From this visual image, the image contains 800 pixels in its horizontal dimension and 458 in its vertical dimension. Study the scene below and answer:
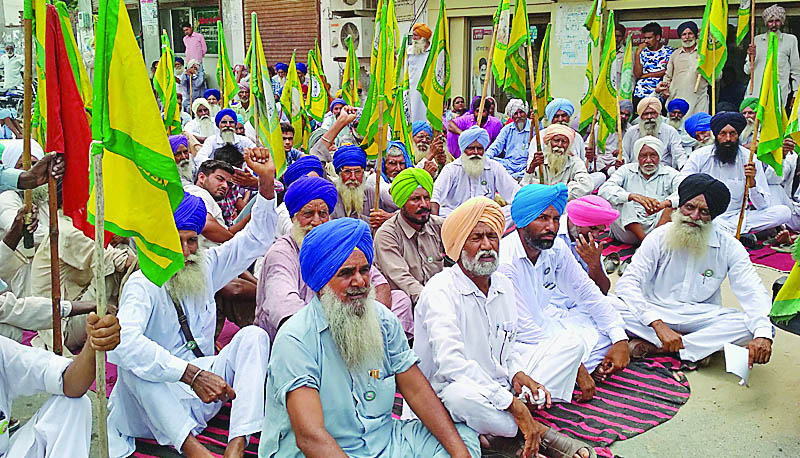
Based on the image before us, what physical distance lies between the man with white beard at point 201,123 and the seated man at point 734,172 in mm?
5958

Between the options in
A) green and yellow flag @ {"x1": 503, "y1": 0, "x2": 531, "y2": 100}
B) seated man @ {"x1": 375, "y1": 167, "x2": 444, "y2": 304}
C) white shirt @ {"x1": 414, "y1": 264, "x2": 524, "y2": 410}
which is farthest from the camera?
green and yellow flag @ {"x1": 503, "y1": 0, "x2": 531, "y2": 100}

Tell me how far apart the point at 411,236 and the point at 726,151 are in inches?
141

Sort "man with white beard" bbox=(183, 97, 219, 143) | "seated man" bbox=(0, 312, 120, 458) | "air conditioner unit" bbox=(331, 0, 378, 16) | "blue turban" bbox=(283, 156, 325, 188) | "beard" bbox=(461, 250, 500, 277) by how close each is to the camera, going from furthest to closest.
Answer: "air conditioner unit" bbox=(331, 0, 378, 16) < "man with white beard" bbox=(183, 97, 219, 143) < "blue turban" bbox=(283, 156, 325, 188) < "beard" bbox=(461, 250, 500, 277) < "seated man" bbox=(0, 312, 120, 458)

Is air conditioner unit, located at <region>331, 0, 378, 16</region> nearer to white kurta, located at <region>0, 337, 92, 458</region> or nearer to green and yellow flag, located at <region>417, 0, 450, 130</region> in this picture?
green and yellow flag, located at <region>417, 0, 450, 130</region>

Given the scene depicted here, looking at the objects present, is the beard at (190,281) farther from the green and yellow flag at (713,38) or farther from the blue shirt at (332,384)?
the green and yellow flag at (713,38)

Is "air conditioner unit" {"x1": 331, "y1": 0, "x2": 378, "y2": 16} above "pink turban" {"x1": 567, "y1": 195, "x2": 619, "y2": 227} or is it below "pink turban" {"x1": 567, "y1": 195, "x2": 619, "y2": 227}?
above

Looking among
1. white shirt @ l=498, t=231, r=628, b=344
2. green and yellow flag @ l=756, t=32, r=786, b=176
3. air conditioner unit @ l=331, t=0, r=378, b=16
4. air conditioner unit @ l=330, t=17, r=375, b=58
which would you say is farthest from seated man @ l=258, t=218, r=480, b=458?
air conditioner unit @ l=331, t=0, r=378, b=16

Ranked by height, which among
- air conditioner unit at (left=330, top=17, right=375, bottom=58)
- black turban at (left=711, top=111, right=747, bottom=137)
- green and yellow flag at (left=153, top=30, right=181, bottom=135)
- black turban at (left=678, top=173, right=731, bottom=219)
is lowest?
black turban at (left=678, top=173, right=731, bottom=219)

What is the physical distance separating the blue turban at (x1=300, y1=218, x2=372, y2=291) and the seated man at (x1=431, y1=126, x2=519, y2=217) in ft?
12.5

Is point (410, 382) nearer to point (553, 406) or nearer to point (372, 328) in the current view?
point (372, 328)

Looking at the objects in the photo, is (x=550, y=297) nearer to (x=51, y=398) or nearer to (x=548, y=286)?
(x=548, y=286)

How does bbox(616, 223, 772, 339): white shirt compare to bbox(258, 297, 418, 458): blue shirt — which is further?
bbox(616, 223, 772, 339): white shirt

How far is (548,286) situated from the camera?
13.8 feet

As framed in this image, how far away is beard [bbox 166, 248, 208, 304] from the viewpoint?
3365 mm
